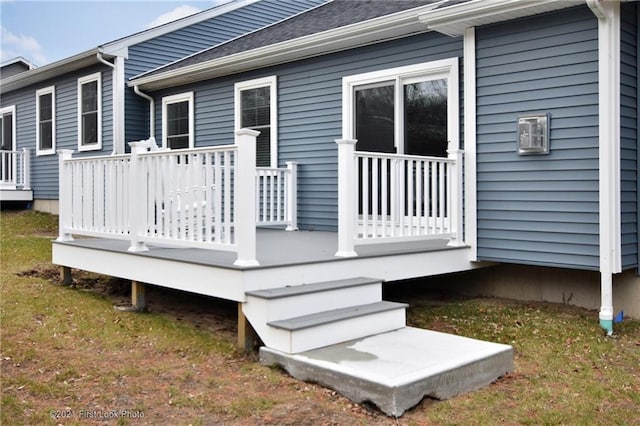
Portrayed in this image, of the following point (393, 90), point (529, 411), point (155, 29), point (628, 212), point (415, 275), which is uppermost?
point (155, 29)

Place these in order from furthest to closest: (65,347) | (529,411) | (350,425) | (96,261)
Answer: (96,261) < (65,347) < (529,411) < (350,425)

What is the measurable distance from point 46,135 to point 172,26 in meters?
3.61

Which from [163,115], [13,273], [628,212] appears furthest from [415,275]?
[163,115]

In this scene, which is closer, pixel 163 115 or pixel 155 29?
pixel 163 115

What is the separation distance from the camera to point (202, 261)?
4.64m

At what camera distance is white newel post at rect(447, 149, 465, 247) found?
19.2ft

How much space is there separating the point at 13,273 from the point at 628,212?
6.19m

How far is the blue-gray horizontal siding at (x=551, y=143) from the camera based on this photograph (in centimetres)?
517

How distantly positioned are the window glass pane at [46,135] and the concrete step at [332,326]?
→ 33.3 feet

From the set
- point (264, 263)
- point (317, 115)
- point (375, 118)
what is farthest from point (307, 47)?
point (264, 263)

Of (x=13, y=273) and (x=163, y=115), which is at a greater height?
(x=163, y=115)

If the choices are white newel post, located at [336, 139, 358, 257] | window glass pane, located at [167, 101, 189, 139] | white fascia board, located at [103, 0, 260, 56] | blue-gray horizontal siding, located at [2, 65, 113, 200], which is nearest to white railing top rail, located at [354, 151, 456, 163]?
white newel post, located at [336, 139, 358, 257]

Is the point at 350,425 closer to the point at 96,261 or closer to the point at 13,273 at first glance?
the point at 96,261

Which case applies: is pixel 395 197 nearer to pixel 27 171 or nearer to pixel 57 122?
pixel 57 122
